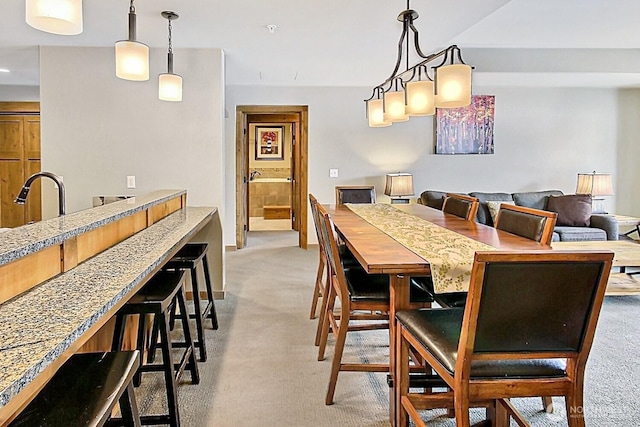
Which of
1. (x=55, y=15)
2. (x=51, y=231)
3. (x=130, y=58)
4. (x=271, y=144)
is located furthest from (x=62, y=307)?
(x=271, y=144)

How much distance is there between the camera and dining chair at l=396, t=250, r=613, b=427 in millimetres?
1460

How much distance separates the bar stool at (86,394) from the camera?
115 cm

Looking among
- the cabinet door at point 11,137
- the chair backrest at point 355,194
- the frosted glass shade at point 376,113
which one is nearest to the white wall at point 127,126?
the chair backrest at point 355,194

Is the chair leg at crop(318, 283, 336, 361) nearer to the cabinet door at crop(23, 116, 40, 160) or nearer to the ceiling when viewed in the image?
the ceiling

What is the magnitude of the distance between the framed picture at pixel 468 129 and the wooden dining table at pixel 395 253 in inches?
158

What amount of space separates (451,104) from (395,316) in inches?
48.7

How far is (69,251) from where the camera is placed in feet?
6.06

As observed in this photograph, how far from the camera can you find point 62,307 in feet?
4.43

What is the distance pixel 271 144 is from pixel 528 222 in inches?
320

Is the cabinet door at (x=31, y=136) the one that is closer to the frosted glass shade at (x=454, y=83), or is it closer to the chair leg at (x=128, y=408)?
the frosted glass shade at (x=454, y=83)

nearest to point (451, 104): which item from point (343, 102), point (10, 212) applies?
point (343, 102)

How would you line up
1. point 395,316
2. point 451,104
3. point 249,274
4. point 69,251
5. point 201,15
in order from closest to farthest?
point 69,251, point 395,316, point 451,104, point 201,15, point 249,274

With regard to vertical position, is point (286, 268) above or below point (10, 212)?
below

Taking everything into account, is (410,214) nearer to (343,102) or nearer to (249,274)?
(249,274)
